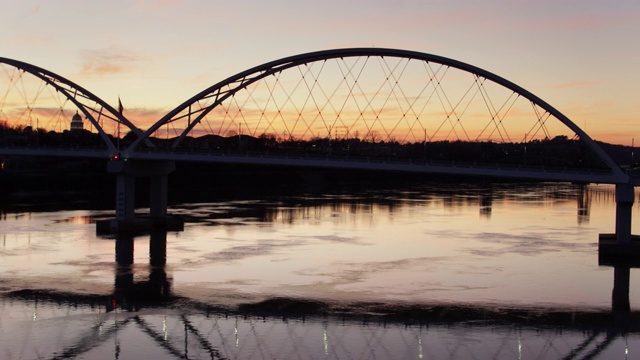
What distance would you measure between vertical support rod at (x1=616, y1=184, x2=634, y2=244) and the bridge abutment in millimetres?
27676

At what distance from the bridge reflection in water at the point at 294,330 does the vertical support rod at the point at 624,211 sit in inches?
469

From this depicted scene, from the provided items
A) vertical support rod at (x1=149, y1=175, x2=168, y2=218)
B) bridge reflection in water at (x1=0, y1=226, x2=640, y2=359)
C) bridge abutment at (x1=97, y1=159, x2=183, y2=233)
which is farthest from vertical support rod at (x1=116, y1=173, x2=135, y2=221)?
bridge reflection in water at (x1=0, y1=226, x2=640, y2=359)

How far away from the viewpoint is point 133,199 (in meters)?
57.3

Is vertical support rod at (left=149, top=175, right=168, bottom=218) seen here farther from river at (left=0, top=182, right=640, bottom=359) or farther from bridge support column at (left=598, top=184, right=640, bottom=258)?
bridge support column at (left=598, top=184, right=640, bottom=258)

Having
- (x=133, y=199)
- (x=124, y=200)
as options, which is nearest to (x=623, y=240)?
(x=133, y=199)

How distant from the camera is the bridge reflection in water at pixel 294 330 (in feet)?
83.7

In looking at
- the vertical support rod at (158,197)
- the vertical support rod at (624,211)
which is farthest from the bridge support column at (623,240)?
the vertical support rod at (158,197)

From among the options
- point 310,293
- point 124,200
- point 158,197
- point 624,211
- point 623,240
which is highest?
point 624,211

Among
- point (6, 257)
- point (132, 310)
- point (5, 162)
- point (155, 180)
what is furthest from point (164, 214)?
point (5, 162)

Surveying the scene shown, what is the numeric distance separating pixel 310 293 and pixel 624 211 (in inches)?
756

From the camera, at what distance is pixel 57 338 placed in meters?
26.8

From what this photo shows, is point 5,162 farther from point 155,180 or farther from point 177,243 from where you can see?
point 177,243

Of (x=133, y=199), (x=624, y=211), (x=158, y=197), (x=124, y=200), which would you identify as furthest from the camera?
(x=158, y=197)

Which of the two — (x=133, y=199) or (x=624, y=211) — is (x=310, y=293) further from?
(x=133, y=199)
